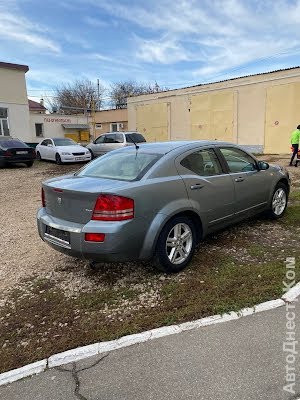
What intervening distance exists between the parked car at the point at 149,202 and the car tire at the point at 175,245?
1 centimetres

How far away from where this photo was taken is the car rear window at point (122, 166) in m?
4.07

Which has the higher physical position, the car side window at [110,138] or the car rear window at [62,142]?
the car side window at [110,138]

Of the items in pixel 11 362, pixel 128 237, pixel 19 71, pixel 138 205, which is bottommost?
pixel 11 362

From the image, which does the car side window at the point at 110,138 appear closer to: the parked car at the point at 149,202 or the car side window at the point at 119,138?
the car side window at the point at 119,138

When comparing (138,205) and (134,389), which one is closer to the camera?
(134,389)

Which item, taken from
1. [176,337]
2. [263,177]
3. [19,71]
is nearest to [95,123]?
[19,71]

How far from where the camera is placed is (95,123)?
3953 centimetres

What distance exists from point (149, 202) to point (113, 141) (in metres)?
14.4

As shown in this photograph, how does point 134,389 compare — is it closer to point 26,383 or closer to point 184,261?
point 26,383

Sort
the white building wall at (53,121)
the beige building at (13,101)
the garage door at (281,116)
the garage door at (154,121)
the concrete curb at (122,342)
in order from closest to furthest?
the concrete curb at (122,342) → the garage door at (281,116) → the beige building at (13,101) → the garage door at (154,121) → the white building wall at (53,121)

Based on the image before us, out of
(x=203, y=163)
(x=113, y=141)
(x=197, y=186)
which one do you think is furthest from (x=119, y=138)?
(x=197, y=186)

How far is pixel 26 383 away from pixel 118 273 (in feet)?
6.00

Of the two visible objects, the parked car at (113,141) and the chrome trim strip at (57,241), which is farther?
the parked car at (113,141)

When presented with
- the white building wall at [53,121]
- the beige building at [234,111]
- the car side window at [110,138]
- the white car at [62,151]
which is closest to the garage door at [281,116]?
the beige building at [234,111]
